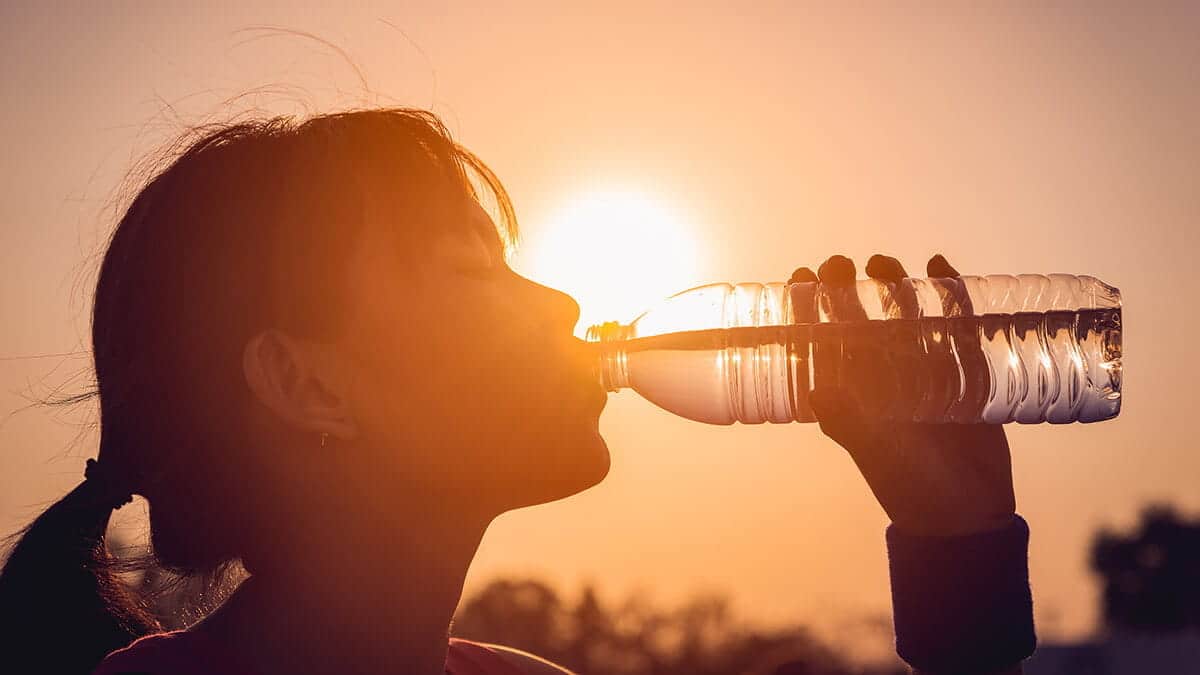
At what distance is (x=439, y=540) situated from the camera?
7.11 ft

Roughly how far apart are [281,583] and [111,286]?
76cm

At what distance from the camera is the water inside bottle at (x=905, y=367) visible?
275 cm

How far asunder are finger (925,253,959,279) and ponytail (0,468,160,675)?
2.03m

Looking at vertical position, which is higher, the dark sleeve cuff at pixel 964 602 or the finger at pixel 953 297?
the finger at pixel 953 297

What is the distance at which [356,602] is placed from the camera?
208 cm

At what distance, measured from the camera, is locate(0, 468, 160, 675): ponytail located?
6.77 feet

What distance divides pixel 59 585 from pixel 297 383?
2.23 ft

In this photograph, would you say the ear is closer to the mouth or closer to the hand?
the mouth

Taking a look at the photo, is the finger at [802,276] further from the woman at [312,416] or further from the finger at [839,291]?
the woman at [312,416]

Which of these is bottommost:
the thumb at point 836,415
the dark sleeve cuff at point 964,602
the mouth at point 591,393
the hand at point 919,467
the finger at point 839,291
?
the dark sleeve cuff at point 964,602

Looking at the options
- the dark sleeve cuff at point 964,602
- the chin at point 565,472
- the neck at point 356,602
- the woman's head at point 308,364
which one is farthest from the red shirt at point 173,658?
the dark sleeve cuff at point 964,602

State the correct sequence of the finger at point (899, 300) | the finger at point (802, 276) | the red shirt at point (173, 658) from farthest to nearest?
the finger at point (899, 300) < the finger at point (802, 276) < the red shirt at point (173, 658)

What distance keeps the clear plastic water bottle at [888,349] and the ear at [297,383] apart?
0.93m

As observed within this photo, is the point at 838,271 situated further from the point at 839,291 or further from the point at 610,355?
the point at 610,355
